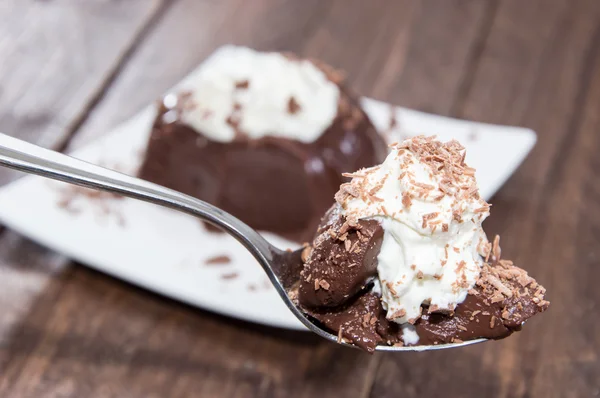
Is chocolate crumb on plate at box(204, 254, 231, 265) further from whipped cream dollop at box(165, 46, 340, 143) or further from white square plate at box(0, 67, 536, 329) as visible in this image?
whipped cream dollop at box(165, 46, 340, 143)

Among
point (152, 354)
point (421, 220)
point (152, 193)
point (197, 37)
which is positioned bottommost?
point (152, 354)

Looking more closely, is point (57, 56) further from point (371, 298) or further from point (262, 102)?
point (371, 298)

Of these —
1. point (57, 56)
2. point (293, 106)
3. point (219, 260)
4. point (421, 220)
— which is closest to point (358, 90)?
point (293, 106)

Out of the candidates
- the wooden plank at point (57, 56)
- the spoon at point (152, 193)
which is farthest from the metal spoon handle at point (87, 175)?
the wooden plank at point (57, 56)

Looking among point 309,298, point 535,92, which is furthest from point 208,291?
point 535,92

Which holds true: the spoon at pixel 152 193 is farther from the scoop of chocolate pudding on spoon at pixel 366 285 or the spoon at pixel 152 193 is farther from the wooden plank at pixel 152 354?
the wooden plank at pixel 152 354

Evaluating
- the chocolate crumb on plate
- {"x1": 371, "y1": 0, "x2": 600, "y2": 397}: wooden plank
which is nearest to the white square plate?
the chocolate crumb on plate

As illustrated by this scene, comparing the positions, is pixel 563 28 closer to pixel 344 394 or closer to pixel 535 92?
pixel 535 92
